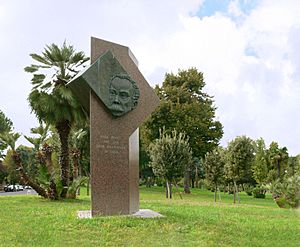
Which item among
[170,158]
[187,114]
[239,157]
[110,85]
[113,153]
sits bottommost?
[113,153]

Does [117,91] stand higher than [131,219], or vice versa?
[117,91]

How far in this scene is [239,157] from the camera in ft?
94.1

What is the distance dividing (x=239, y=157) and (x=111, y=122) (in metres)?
19.1

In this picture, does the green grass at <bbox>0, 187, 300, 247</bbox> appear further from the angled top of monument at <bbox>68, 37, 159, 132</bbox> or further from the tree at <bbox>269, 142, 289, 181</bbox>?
the tree at <bbox>269, 142, 289, 181</bbox>

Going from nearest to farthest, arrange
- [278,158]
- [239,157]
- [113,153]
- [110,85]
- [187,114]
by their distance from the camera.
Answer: [113,153], [110,85], [239,157], [187,114], [278,158]

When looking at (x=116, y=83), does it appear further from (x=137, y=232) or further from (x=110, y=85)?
(x=137, y=232)

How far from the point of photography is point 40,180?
20.0 metres

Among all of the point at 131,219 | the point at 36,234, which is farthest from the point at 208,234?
the point at 36,234

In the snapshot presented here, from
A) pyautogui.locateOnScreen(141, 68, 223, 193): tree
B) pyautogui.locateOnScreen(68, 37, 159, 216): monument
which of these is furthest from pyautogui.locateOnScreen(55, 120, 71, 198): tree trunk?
pyautogui.locateOnScreen(141, 68, 223, 193): tree

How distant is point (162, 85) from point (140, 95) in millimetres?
29560

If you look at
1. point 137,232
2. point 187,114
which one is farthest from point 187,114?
point 137,232

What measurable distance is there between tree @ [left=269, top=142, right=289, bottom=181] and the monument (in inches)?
1352

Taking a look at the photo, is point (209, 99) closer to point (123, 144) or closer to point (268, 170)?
point (268, 170)

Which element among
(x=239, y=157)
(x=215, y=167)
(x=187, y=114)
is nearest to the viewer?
(x=239, y=157)
